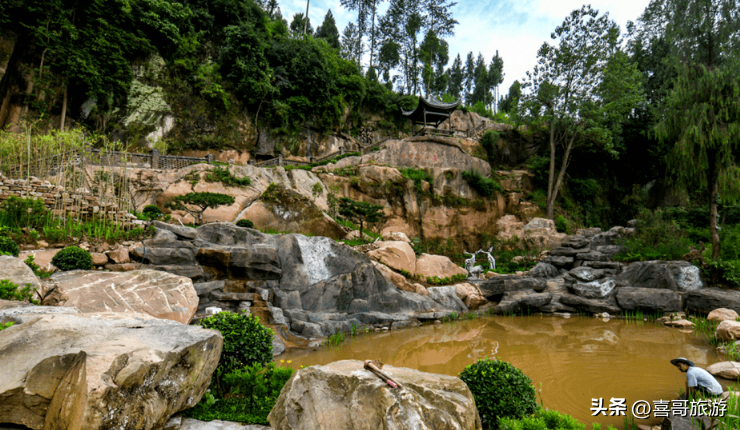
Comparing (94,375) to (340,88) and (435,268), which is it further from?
(340,88)

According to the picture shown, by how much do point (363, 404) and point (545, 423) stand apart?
1.79 m

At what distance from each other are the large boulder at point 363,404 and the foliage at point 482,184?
2161 centimetres

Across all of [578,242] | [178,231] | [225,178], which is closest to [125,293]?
[178,231]

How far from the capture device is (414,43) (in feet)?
125

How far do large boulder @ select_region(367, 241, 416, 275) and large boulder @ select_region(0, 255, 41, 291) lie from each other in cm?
947

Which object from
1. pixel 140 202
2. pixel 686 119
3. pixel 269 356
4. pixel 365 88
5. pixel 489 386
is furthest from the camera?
pixel 365 88

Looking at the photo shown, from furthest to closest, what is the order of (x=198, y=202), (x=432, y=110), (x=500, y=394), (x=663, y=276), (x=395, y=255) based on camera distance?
(x=432, y=110), (x=395, y=255), (x=198, y=202), (x=663, y=276), (x=500, y=394)

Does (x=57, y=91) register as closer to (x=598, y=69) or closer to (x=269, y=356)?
(x=269, y=356)

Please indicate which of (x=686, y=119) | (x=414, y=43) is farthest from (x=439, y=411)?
(x=414, y=43)

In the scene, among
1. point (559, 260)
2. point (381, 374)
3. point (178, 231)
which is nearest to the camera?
point (381, 374)

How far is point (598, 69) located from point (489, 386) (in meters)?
25.0

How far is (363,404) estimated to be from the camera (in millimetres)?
2740

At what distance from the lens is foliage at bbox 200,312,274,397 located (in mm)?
4184

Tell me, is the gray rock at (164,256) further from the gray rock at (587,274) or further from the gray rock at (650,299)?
A: the gray rock at (587,274)
